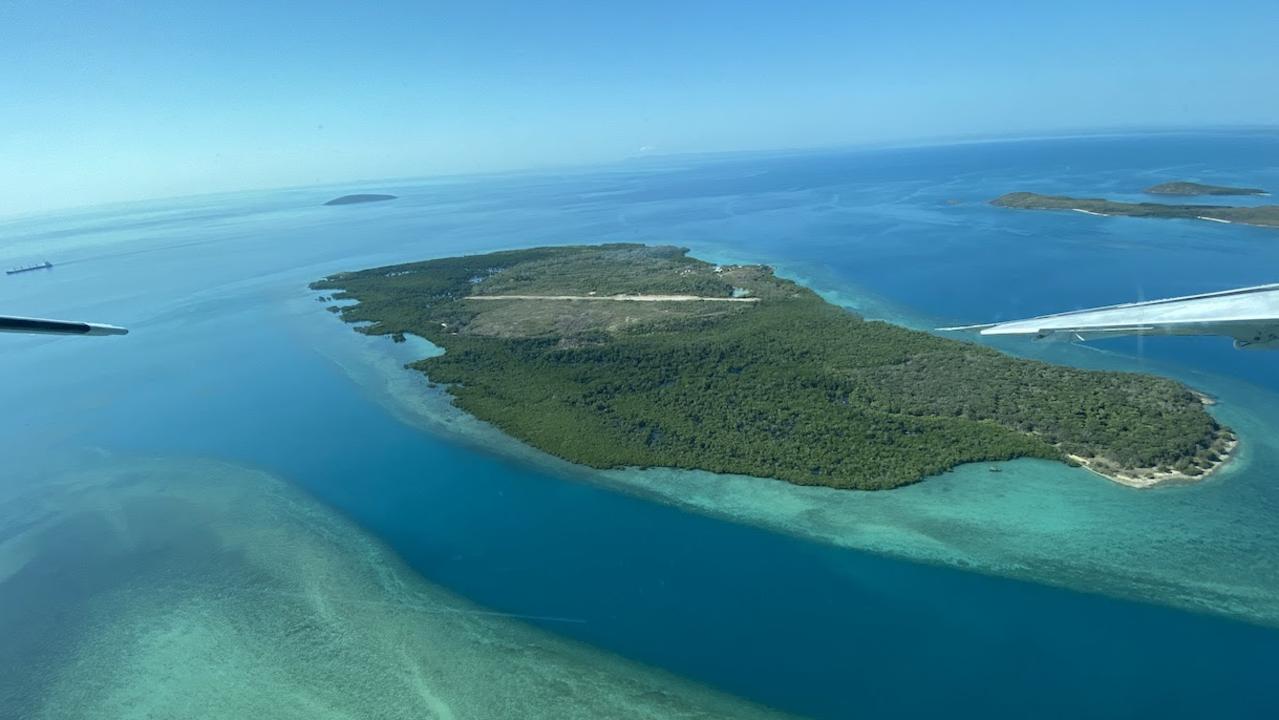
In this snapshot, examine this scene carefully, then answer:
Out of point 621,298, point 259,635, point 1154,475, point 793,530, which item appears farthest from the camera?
point 621,298

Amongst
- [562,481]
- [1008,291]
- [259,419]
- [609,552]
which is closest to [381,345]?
[259,419]

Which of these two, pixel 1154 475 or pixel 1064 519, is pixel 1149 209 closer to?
pixel 1154 475

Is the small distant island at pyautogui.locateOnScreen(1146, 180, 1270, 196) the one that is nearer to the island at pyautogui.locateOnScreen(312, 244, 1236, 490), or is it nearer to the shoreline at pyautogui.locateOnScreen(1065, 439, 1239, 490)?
the island at pyautogui.locateOnScreen(312, 244, 1236, 490)

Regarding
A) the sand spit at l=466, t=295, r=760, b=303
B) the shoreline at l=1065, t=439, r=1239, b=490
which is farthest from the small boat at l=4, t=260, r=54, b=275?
the shoreline at l=1065, t=439, r=1239, b=490

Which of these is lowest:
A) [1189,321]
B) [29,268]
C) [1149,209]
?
[1189,321]

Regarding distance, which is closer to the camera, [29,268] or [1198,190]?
[1198,190]

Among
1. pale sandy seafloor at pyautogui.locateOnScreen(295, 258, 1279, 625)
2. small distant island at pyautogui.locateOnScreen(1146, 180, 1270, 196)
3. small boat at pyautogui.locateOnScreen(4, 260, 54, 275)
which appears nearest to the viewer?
pale sandy seafloor at pyautogui.locateOnScreen(295, 258, 1279, 625)

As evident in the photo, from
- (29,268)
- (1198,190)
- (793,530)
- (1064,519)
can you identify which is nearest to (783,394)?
(793,530)
